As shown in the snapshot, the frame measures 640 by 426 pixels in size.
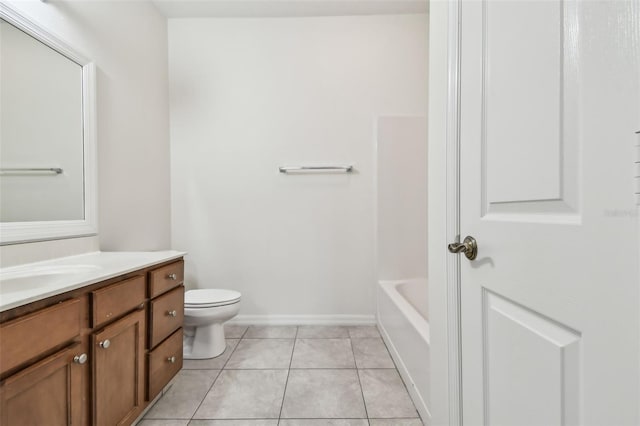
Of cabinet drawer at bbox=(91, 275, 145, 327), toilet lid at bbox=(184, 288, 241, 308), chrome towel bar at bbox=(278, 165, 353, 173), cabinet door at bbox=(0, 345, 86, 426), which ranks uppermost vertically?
chrome towel bar at bbox=(278, 165, 353, 173)

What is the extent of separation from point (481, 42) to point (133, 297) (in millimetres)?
1564

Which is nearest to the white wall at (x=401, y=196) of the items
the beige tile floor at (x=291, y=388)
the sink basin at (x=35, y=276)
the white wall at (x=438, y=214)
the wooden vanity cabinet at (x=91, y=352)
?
the beige tile floor at (x=291, y=388)

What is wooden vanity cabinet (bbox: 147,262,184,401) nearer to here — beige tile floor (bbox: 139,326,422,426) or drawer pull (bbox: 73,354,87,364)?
beige tile floor (bbox: 139,326,422,426)

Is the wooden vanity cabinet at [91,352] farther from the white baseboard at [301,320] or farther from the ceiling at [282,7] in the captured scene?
the ceiling at [282,7]

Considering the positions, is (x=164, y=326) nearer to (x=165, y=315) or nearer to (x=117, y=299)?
(x=165, y=315)

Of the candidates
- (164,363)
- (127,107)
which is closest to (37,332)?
(164,363)

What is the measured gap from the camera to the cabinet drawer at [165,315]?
4.49 ft

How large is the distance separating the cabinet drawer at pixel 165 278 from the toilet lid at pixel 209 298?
28cm

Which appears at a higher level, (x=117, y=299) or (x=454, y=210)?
(x=454, y=210)

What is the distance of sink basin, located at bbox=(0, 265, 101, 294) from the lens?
1043mm

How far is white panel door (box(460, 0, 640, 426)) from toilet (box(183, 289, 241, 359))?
4.95 ft

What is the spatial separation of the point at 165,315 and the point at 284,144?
5.24ft

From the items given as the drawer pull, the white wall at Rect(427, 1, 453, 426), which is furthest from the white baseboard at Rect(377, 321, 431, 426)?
the drawer pull

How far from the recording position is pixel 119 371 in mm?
1137
